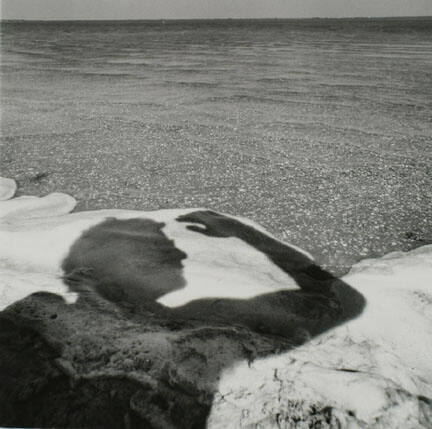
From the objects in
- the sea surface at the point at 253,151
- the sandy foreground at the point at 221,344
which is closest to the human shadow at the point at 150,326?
the sandy foreground at the point at 221,344

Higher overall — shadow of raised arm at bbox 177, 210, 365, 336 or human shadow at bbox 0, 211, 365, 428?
human shadow at bbox 0, 211, 365, 428

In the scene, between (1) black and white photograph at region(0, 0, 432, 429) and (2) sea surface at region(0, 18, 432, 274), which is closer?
(1) black and white photograph at region(0, 0, 432, 429)

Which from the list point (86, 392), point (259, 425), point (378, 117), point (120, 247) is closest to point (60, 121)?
point (120, 247)

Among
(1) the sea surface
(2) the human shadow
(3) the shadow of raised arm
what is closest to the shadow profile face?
(2) the human shadow

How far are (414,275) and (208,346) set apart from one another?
1776 mm

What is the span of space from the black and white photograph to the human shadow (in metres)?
0.01

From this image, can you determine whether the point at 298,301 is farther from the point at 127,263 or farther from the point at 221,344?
the point at 127,263

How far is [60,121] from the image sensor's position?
23.1ft

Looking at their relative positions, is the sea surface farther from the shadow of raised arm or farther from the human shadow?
the human shadow

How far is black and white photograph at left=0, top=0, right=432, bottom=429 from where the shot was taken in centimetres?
167

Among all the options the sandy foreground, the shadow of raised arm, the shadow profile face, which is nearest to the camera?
the sandy foreground

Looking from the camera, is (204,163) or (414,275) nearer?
(414,275)

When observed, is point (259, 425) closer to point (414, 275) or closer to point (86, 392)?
point (86, 392)

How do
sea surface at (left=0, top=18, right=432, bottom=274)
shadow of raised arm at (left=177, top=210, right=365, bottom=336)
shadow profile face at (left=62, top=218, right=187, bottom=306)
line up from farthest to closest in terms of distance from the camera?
sea surface at (left=0, top=18, right=432, bottom=274) → shadow profile face at (left=62, top=218, right=187, bottom=306) → shadow of raised arm at (left=177, top=210, right=365, bottom=336)
